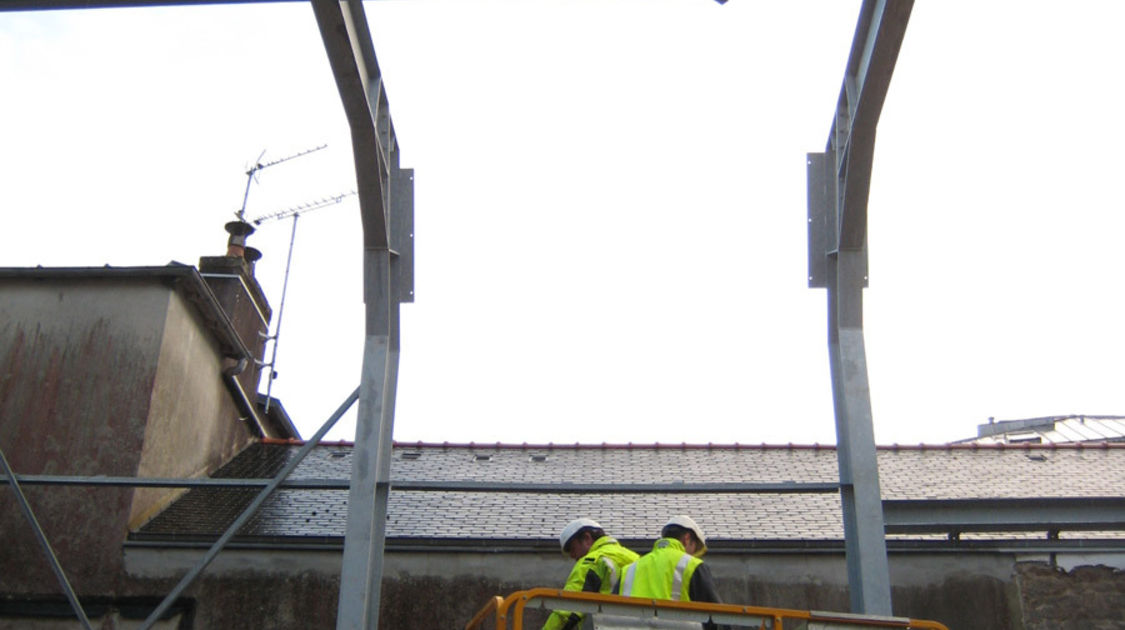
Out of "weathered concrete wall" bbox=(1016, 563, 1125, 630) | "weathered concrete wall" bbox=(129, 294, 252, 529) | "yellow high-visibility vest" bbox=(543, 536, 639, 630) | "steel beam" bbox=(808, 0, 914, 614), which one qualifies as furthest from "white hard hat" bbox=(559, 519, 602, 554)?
"weathered concrete wall" bbox=(129, 294, 252, 529)

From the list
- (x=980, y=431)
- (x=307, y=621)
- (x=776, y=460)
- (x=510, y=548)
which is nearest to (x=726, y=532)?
(x=510, y=548)

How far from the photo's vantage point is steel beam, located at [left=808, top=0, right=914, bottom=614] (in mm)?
6234

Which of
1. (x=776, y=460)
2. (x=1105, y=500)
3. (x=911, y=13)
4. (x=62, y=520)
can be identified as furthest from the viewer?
(x=776, y=460)

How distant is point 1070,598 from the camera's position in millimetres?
12359

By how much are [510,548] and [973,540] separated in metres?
5.35

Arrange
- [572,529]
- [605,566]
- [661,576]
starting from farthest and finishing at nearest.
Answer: [572,529] → [605,566] → [661,576]

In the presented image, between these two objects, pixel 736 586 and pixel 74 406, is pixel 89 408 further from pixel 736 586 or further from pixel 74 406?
pixel 736 586

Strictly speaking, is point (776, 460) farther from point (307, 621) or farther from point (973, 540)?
point (307, 621)

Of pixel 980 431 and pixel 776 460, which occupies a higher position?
pixel 980 431

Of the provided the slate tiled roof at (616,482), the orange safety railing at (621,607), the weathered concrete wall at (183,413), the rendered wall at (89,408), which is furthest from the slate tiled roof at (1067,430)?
the orange safety railing at (621,607)

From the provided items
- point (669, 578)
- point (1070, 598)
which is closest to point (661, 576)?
point (669, 578)

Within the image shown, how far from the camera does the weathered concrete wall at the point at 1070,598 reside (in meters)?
12.3

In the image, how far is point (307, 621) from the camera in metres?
12.2

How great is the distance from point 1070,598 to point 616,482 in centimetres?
569
